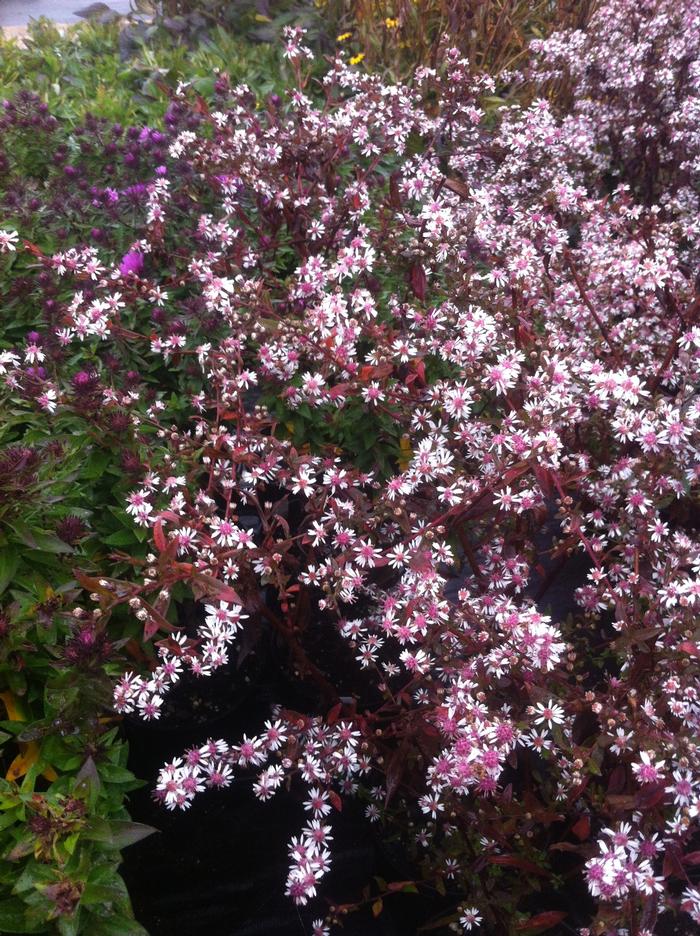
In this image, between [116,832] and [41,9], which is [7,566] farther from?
[41,9]

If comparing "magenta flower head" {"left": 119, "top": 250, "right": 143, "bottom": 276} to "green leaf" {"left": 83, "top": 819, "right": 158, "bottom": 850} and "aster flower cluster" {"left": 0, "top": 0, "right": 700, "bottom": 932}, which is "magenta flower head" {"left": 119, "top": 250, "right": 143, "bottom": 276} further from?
"green leaf" {"left": 83, "top": 819, "right": 158, "bottom": 850}

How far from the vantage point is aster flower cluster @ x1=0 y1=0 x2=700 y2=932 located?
1.41m

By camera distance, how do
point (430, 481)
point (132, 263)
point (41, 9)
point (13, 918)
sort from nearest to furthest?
1. point (13, 918)
2. point (430, 481)
3. point (132, 263)
4. point (41, 9)

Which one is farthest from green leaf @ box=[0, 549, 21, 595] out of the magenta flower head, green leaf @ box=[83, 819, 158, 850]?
the magenta flower head

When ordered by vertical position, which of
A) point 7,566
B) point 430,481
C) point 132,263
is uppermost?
point 132,263

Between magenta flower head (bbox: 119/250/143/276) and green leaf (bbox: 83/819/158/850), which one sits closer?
green leaf (bbox: 83/819/158/850)

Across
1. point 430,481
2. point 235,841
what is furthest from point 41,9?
point 235,841

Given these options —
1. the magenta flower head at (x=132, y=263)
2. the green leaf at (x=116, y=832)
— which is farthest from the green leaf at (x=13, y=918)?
the magenta flower head at (x=132, y=263)

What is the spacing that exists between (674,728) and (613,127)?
2762 millimetres

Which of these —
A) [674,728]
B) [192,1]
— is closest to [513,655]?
[674,728]

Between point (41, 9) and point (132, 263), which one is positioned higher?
point (41, 9)

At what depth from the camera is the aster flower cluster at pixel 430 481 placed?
4.62ft

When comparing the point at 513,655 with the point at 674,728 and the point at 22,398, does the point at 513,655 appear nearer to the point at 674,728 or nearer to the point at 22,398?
the point at 674,728

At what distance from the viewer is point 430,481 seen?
181cm
